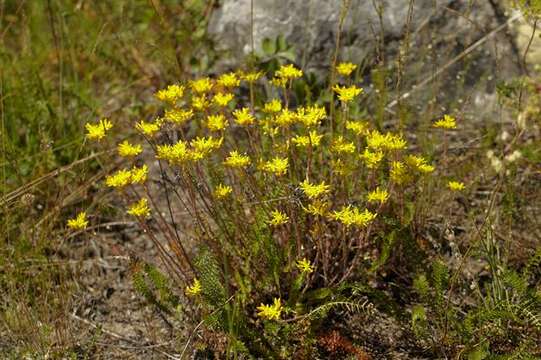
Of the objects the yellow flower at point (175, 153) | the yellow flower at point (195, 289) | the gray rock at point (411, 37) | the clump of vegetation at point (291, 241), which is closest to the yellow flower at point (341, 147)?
the clump of vegetation at point (291, 241)

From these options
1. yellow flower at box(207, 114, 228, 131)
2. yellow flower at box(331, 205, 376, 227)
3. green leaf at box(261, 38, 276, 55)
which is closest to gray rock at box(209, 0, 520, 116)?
green leaf at box(261, 38, 276, 55)

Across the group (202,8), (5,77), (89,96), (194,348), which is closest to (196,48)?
(202,8)

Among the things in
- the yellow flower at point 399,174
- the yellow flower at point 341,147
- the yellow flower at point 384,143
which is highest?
the yellow flower at point 384,143

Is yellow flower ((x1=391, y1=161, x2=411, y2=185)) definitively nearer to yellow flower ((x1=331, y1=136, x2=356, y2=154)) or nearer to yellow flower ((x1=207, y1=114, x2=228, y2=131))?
yellow flower ((x1=331, y1=136, x2=356, y2=154))

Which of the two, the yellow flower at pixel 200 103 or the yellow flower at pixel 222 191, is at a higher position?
the yellow flower at pixel 200 103

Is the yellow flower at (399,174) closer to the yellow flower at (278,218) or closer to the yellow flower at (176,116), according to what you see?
the yellow flower at (278,218)

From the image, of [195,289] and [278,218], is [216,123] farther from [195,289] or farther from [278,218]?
[195,289]

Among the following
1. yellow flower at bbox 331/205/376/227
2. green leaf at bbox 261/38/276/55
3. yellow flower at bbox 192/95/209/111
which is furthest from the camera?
green leaf at bbox 261/38/276/55

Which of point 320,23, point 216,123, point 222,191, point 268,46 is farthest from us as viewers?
point 320,23

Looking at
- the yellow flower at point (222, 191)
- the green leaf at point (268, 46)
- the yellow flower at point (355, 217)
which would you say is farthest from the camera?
the green leaf at point (268, 46)

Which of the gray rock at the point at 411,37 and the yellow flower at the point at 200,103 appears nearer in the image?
the yellow flower at the point at 200,103

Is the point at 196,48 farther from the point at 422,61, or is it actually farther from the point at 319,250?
the point at 319,250

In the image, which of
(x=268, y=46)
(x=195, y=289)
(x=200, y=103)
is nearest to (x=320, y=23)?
(x=268, y=46)
